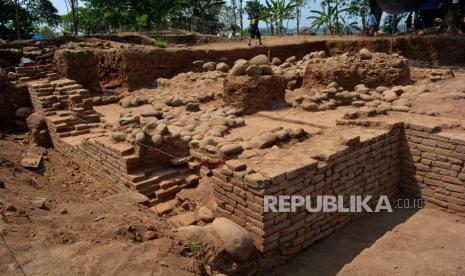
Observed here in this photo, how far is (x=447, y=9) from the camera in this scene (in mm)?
14555

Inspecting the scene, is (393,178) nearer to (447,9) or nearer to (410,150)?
(410,150)

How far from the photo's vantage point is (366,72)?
30.7ft

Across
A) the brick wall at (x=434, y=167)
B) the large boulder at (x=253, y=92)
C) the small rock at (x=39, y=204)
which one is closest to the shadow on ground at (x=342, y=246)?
the brick wall at (x=434, y=167)

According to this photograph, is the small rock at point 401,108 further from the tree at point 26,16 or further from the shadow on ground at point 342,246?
the tree at point 26,16

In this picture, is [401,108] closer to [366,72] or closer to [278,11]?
[366,72]

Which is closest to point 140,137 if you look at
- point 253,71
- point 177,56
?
point 253,71

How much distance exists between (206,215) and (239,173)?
0.87 meters

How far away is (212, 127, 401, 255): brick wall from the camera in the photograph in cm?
429

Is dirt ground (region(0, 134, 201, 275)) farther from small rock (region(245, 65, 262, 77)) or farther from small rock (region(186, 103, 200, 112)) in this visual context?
small rock (region(245, 65, 262, 77))

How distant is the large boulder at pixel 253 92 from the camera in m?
8.21

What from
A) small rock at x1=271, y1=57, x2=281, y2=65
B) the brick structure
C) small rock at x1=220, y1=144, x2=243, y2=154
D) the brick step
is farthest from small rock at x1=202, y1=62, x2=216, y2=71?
small rock at x1=220, y1=144, x2=243, y2=154

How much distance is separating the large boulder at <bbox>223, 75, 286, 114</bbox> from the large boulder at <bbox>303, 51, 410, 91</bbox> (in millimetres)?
1534

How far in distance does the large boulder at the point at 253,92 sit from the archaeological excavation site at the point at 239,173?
3cm

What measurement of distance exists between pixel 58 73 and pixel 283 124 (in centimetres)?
678
